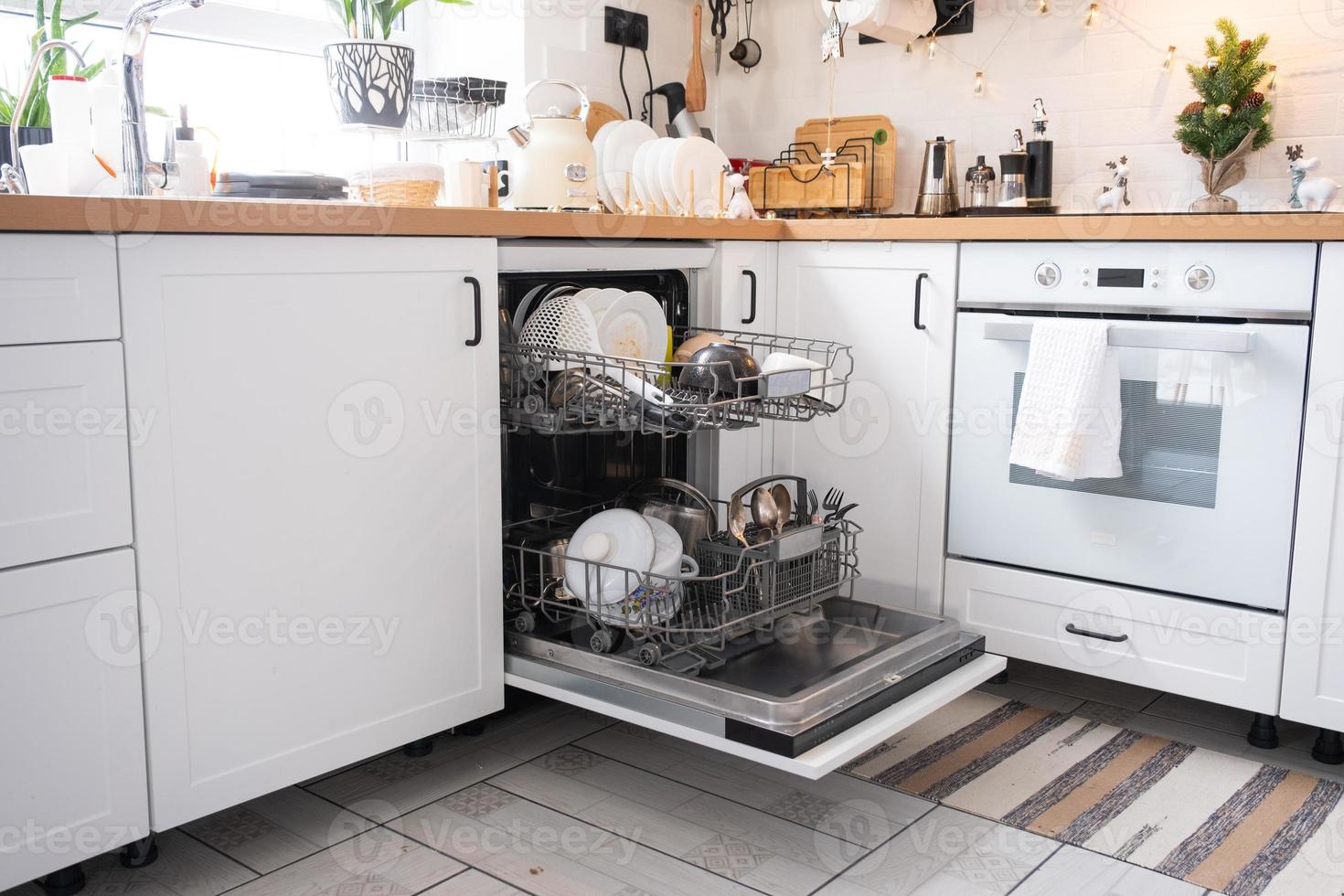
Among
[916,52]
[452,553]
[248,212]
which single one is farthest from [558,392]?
[916,52]

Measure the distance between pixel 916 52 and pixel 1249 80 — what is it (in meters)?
0.80

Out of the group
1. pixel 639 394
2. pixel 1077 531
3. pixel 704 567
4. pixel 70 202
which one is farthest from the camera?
pixel 1077 531

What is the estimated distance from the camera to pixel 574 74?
2830 millimetres

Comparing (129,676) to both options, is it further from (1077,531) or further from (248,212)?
(1077,531)

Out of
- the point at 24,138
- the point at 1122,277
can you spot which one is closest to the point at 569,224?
the point at 24,138

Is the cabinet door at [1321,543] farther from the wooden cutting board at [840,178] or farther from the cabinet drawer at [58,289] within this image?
the cabinet drawer at [58,289]

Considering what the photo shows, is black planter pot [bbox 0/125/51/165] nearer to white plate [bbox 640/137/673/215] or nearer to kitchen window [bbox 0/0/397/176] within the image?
kitchen window [bbox 0/0/397/176]

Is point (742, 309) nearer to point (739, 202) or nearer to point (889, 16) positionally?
point (739, 202)

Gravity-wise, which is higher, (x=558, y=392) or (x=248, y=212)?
(x=248, y=212)

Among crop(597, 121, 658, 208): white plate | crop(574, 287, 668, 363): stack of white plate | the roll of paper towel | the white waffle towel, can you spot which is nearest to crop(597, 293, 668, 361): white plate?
crop(574, 287, 668, 363): stack of white plate

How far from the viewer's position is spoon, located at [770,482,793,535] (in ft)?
6.91

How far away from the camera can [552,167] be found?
90.7 inches

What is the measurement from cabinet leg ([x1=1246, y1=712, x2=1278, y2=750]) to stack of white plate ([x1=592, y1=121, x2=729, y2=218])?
56.8 inches

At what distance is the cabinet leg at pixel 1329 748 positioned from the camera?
6.66ft
